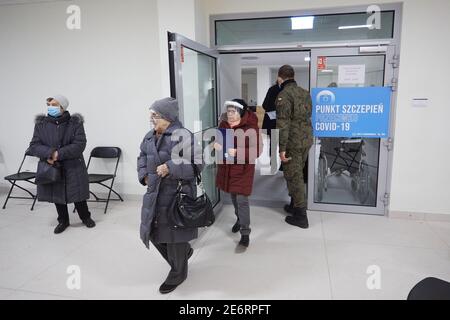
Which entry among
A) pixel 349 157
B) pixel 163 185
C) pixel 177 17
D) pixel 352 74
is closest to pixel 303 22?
pixel 352 74

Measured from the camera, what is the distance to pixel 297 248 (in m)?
3.22

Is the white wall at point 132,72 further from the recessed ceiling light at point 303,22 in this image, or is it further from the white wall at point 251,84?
the white wall at point 251,84

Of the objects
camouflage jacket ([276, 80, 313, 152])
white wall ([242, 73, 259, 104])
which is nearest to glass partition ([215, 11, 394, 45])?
camouflage jacket ([276, 80, 313, 152])

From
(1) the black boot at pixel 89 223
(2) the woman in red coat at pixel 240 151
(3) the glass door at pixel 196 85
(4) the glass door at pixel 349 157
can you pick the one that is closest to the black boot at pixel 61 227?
(1) the black boot at pixel 89 223

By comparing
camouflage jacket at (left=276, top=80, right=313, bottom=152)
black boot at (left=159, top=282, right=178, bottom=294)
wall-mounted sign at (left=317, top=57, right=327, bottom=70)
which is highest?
wall-mounted sign at (left=317, top=57, right=327, bottom=70)

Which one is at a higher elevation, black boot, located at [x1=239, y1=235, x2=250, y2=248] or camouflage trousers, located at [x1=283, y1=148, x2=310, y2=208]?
camouflage trousers, located at [x1=283, y1=148, x2=310, y2=208]

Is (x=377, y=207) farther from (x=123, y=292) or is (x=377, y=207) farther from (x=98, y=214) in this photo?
(x=98, y=214)

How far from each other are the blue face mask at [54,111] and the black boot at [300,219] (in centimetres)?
273

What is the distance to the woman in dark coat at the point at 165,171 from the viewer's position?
2.31 metres

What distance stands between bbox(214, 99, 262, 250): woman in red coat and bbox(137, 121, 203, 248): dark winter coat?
0.71 m

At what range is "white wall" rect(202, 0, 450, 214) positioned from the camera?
3.51 meters

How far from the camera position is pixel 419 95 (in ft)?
11.9

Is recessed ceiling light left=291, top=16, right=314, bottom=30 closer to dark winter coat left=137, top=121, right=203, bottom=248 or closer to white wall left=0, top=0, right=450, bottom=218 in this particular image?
white wall left=0, top=0, right=450, bottom=218

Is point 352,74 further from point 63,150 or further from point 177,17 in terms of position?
point 63,150
